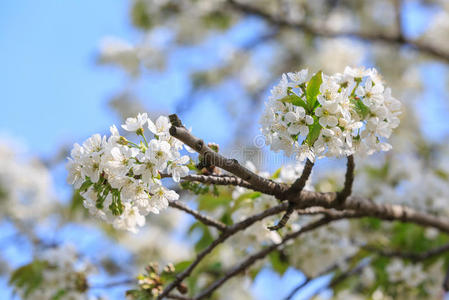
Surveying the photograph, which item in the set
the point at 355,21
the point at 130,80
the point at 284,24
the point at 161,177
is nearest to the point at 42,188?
the point at 130,80

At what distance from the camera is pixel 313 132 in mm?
1830

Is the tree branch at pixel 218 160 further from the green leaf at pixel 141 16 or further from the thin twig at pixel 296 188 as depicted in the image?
the green leaf at pixel 141 16

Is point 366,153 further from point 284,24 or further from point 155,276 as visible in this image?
point 284,24

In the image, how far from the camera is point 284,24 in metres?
7.87

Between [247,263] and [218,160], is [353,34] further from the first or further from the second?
[218,160]

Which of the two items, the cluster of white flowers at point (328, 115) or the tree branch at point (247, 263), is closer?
the cluster of white flowers at point (328, 115)

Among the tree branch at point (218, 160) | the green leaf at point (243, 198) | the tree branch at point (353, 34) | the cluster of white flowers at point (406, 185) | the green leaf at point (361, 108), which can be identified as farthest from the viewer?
the tree branch at point (353, 34)

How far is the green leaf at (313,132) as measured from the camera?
183cm

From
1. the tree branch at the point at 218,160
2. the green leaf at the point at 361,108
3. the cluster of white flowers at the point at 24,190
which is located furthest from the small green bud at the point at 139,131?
the cluster of white flowers at the point at 24,190

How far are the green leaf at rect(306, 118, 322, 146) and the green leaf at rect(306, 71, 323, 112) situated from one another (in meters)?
0.07

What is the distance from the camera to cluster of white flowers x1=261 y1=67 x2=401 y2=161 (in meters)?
1.81

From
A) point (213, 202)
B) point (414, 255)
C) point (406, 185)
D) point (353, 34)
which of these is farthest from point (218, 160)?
point (353, 34)

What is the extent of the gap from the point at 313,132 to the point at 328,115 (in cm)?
9

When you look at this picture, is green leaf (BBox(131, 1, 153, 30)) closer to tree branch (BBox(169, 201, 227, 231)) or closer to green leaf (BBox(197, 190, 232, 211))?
green leaf (BBox(197, 190, 232, 211))
